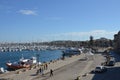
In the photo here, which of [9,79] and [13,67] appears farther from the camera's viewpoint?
[13,67]

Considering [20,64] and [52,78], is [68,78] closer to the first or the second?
[52,78]

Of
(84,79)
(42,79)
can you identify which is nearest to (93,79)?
(84,79)

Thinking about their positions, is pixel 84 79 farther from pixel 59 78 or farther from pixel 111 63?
pixel 111 63

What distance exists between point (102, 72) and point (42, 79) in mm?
14419

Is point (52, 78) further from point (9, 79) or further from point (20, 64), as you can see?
point (20, 64)

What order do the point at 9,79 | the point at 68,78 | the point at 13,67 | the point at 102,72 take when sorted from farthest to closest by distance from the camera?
1. the point at 13,67
2. the point at 102,72
3. the point at 68,78
4. the point at 9,79

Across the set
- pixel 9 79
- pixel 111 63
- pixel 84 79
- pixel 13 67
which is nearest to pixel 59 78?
pixel 84 79

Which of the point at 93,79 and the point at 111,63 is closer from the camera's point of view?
the point at 93,79

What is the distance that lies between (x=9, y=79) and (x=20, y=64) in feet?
163

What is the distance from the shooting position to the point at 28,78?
54.8 metres

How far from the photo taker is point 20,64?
101m

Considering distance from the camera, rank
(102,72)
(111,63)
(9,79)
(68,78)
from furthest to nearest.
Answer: (111,63) < (102,72) < (68,78) < (9,79)

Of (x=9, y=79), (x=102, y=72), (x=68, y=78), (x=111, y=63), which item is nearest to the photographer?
(x=9, y=79)

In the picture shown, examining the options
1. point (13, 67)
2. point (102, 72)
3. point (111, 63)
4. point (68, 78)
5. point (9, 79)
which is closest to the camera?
point (9, 79)
